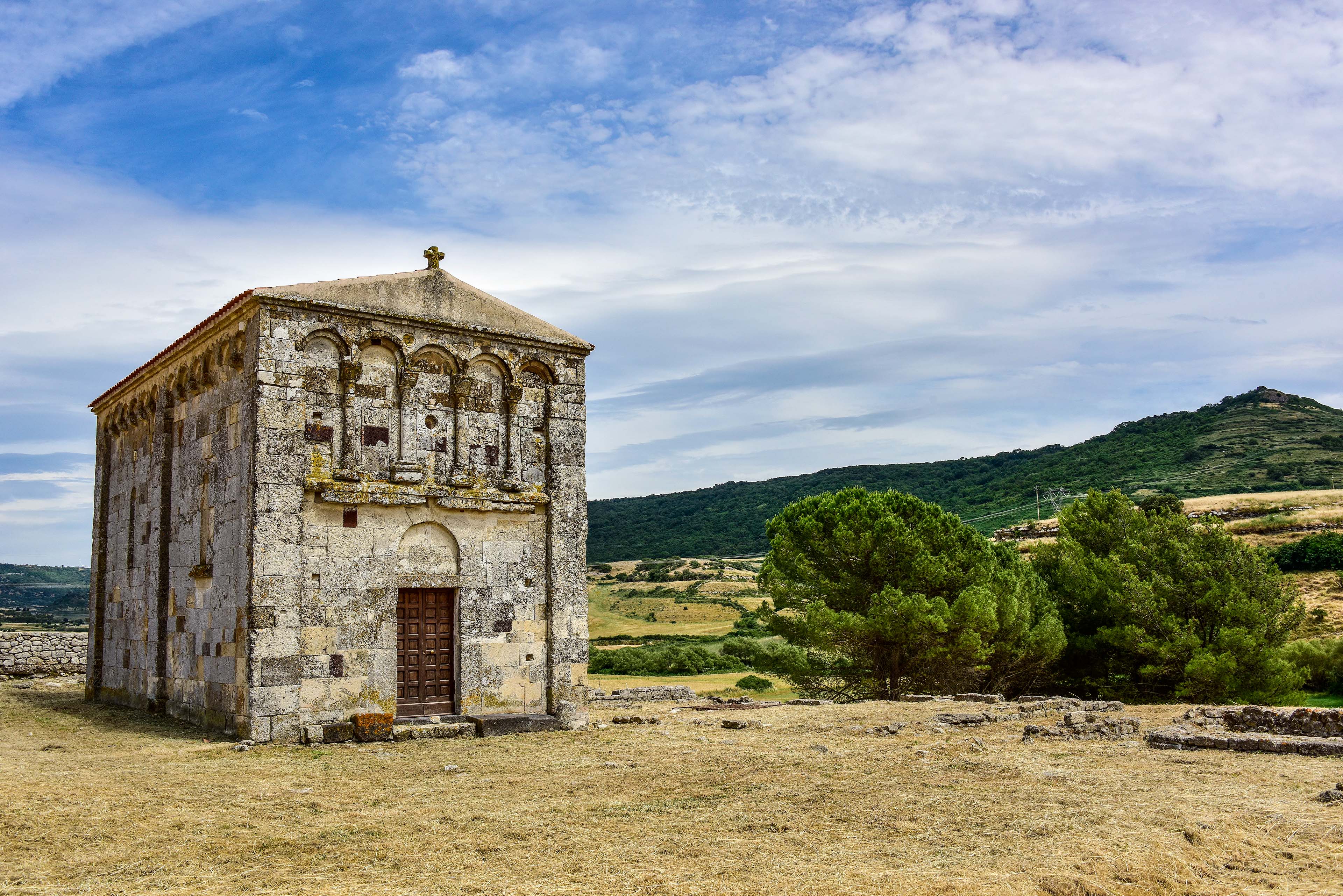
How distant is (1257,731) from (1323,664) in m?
14.3

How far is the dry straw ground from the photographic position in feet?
23.3

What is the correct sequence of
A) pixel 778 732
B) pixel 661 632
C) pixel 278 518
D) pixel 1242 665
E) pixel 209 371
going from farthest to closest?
pixel 661 632, pixel 1242 665, pixel 209 371, pixel 778 732, pixel 278 518

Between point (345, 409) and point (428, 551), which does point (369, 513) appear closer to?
point (428, 551)

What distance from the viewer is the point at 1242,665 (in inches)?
870

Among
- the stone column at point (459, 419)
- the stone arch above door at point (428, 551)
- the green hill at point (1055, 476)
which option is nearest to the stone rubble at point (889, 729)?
the stone arch above door at point (428, 551)

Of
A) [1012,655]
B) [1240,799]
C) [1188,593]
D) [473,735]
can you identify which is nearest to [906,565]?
[1012,655]

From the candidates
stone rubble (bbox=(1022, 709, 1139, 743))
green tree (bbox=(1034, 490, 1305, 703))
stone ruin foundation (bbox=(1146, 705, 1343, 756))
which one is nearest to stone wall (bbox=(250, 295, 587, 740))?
stone rubble (bbox=(1022, 709, 1139, 743))

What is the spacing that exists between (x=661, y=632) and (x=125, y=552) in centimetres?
3459

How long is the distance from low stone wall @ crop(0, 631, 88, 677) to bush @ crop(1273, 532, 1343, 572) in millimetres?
42850

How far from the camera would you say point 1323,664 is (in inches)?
1011

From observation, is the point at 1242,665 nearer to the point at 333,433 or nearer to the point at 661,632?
the point at 333,433

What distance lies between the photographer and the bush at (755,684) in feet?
103

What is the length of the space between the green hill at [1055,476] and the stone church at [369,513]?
169 ft

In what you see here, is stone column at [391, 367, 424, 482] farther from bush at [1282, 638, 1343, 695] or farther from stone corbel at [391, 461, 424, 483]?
bush at [1282, 638, 1343, 695]
